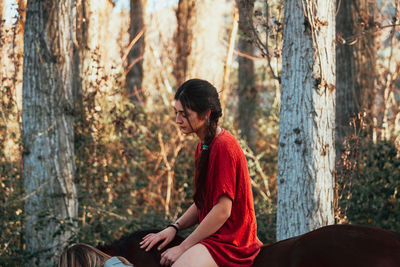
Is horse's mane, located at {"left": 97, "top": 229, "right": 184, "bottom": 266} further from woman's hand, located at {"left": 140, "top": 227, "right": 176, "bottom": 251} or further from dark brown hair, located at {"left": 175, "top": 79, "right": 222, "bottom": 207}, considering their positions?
dark brown hair, located at {"left": 175, "top": 79, "right": 222, "bottom": 207}

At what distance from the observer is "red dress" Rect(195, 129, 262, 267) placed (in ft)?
10.8

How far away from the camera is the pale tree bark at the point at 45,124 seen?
22.9ft

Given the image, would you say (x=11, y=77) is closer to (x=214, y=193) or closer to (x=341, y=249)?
(x=214, y=193)

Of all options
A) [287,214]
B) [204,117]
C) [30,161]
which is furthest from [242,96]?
[204,117]

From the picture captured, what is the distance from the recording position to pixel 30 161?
23.0 ft

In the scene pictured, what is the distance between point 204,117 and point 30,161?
14.0 feet

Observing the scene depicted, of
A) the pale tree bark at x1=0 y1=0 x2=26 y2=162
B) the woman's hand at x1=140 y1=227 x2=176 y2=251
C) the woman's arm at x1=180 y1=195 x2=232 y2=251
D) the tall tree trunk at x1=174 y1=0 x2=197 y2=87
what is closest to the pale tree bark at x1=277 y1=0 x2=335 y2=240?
the woman's hand at x1=140 y1=227 x2=176 y2=251

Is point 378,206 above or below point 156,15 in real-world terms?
below

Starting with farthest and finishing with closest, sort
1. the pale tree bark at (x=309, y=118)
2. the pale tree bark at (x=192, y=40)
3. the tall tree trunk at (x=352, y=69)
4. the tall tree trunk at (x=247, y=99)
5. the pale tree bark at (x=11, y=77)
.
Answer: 1. the tall tree trunk at (x=247, y=99)
2. the pale tree bark at (x=192, y=40)
3. the tall tree trunk at (x=352, y=69)
4. the pale tree bark at (x=11, y=77)
5. the pale tree bark at (x=309, y=118)

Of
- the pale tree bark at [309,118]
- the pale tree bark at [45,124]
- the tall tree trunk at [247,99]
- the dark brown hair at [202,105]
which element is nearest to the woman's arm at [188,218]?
the dark brown hair at [202,105]

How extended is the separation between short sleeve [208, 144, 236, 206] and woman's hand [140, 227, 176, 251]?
472 millimetres

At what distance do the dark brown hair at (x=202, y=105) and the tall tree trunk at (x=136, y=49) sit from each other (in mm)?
11430

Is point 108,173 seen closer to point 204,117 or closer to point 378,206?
point 378,206

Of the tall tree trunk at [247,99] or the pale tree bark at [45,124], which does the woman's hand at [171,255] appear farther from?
the tall tree trunk at [247,99]
